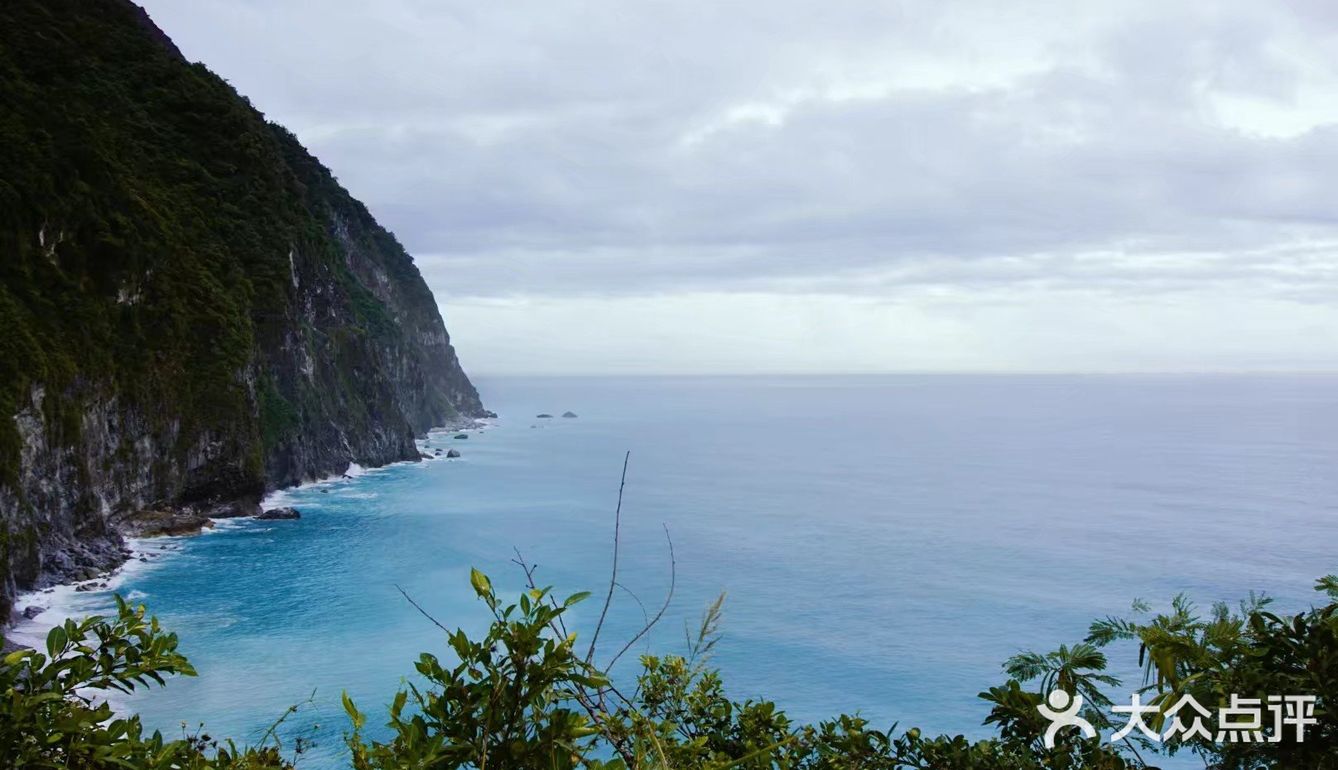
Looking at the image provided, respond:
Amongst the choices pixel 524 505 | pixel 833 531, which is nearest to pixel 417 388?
pixel 524 505

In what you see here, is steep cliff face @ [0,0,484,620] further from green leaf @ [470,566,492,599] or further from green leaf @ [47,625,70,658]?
green leaf @ [470,566,492,599]

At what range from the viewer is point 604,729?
2.32 m

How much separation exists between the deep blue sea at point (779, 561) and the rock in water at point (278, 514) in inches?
44.5

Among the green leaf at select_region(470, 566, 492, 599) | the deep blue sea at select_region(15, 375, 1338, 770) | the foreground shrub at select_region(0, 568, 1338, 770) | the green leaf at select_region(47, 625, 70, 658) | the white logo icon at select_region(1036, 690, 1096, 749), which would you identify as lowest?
the deep blue sea at select_region(15, 375, 1338, 770)

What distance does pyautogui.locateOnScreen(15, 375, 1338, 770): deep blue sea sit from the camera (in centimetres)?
3153

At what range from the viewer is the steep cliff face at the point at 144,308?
119 feet

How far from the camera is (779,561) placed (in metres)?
48.8

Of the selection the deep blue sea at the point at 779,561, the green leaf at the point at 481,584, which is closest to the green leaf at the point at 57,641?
the green leaf at the point at 481,584

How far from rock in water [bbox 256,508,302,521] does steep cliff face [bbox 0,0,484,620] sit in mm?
1269

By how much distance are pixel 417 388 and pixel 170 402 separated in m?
57.1

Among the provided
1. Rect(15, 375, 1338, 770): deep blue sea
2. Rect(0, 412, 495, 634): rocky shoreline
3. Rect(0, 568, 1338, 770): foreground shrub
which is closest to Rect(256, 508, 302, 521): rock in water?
Rect(0, 412, 495, 634): rocky shoreline

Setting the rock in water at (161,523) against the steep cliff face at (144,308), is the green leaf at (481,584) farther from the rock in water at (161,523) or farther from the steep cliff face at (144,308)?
the rock in water at (161,523)

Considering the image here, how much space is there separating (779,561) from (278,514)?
3149 cm

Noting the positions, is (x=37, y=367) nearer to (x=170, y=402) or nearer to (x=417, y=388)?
(x=170, y=402)
